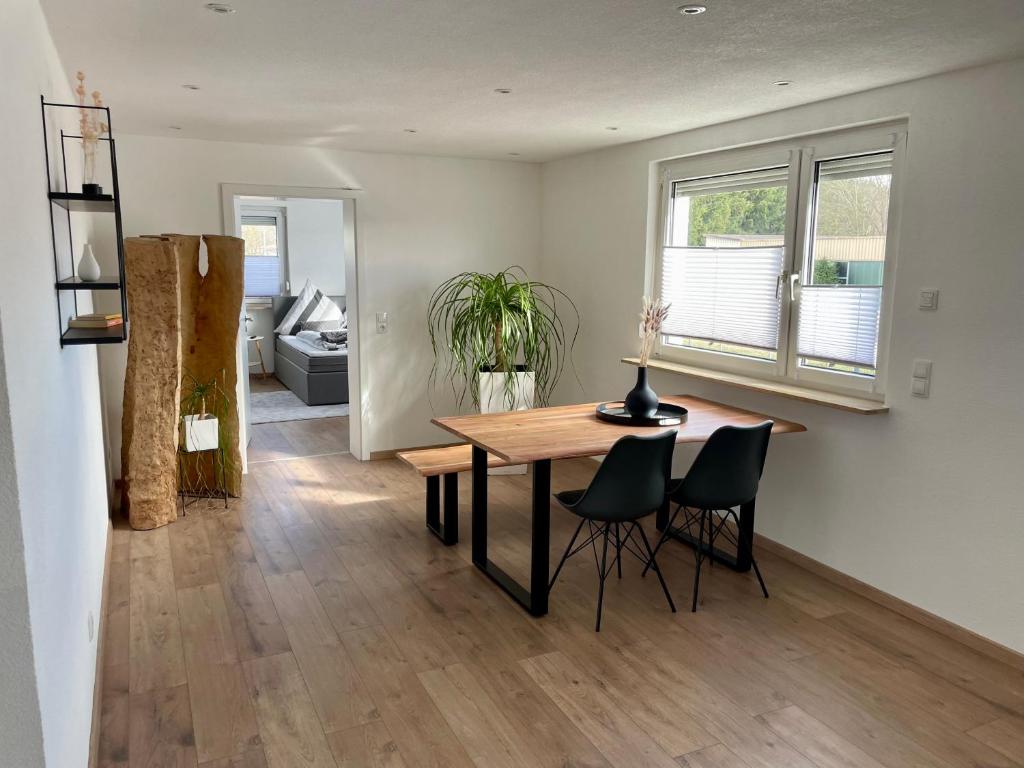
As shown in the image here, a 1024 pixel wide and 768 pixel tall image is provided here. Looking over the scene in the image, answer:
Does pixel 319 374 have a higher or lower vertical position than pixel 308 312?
lower

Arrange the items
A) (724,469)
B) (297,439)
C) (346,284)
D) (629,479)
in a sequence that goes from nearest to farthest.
Result: (629,479)
(724,469)
(346,284)
(297,439)

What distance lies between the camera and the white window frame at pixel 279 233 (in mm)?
9383

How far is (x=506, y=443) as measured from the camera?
3395mm

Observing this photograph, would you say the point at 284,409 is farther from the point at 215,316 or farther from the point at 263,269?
the point at 215,316

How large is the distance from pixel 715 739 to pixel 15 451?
2.18 m

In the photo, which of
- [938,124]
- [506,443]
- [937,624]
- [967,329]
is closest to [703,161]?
[938,124]

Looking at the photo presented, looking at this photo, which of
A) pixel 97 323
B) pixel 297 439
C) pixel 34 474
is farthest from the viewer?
pixel 297 439

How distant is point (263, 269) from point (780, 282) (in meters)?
7.15

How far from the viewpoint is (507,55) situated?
9.49ft

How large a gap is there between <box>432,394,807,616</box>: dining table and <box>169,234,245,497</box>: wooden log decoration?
5.54ft

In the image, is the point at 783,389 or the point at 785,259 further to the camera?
the point at 785,259

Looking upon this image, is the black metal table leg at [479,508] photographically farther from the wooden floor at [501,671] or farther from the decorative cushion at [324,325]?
the decorative cushion at [324,325]

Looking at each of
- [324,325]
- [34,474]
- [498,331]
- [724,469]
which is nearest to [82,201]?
[34,474]

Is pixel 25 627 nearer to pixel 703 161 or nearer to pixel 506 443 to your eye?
pixel 506 443
